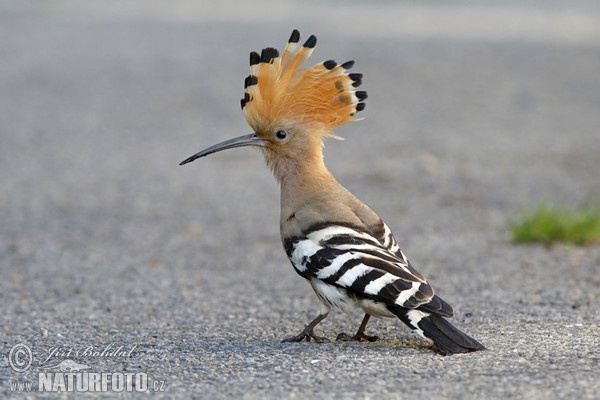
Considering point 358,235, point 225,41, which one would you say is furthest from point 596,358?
point 225,41

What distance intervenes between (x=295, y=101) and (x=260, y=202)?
3944 millimetres

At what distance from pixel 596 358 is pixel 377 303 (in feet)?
3.12

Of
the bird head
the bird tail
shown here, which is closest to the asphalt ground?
the bird tail

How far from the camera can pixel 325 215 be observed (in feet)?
15.1

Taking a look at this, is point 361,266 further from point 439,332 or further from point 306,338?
point 306,338

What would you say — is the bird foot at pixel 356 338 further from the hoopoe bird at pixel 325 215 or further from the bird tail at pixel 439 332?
the bird tail at pixel 439 332

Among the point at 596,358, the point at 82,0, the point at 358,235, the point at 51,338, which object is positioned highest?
the point at 82,0

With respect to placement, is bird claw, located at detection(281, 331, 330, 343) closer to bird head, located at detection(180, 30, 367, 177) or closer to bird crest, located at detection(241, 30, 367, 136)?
bird head, located at detection(180, 30, 367, 177)

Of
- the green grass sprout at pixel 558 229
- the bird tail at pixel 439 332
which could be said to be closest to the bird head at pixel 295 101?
the bird tail at pixel 439 332

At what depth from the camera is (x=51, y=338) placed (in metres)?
4.75

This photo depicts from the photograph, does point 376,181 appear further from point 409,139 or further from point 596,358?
point 596,358

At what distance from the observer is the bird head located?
4824 millimetres

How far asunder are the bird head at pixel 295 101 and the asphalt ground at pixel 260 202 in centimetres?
97

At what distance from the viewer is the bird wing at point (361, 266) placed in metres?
4.18
